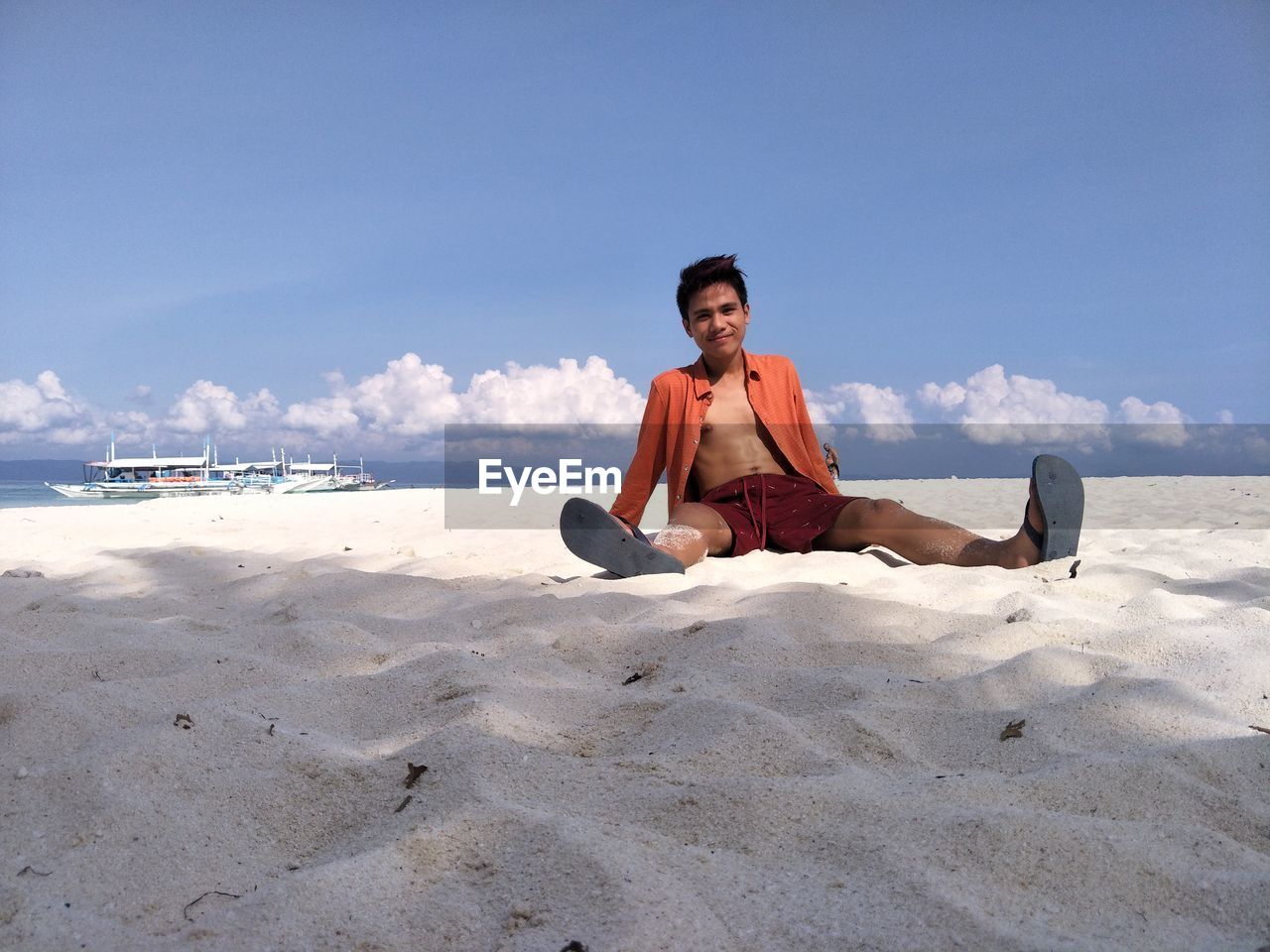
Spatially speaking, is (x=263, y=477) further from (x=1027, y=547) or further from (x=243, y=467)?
(x=1027, y=547)

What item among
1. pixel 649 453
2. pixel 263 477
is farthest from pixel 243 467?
pixel 649 453

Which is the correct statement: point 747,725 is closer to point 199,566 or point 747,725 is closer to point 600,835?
point 600,835

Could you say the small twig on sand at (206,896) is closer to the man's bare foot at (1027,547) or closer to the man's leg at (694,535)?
the man's leg at (694,535)

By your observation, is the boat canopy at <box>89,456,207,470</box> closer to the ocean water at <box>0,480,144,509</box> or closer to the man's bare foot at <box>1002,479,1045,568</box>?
the ocean water at <box>0,480,144,509</box>

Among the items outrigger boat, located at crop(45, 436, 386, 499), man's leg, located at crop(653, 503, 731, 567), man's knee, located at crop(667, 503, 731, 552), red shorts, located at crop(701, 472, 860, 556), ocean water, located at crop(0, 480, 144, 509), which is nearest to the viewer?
man's leg, located at crop(653, 503, 731, 567)

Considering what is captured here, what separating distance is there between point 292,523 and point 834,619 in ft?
16.3

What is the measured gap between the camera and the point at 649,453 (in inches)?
160

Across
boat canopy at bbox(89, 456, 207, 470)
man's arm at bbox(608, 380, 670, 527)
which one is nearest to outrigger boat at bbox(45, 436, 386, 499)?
boat canopy at bbox(89, 456, 207, 470)

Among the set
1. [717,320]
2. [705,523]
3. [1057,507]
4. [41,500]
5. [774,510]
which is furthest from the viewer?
[41,500]

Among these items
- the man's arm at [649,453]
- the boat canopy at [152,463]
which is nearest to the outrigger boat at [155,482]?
the boat canopy at [152,463]

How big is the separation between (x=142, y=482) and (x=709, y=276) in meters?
37.6

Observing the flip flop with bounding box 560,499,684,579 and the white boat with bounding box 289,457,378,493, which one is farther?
the white boat with bounding box 289,457,378,493

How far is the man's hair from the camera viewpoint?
3996 mm

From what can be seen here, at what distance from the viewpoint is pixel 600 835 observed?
1093mm
